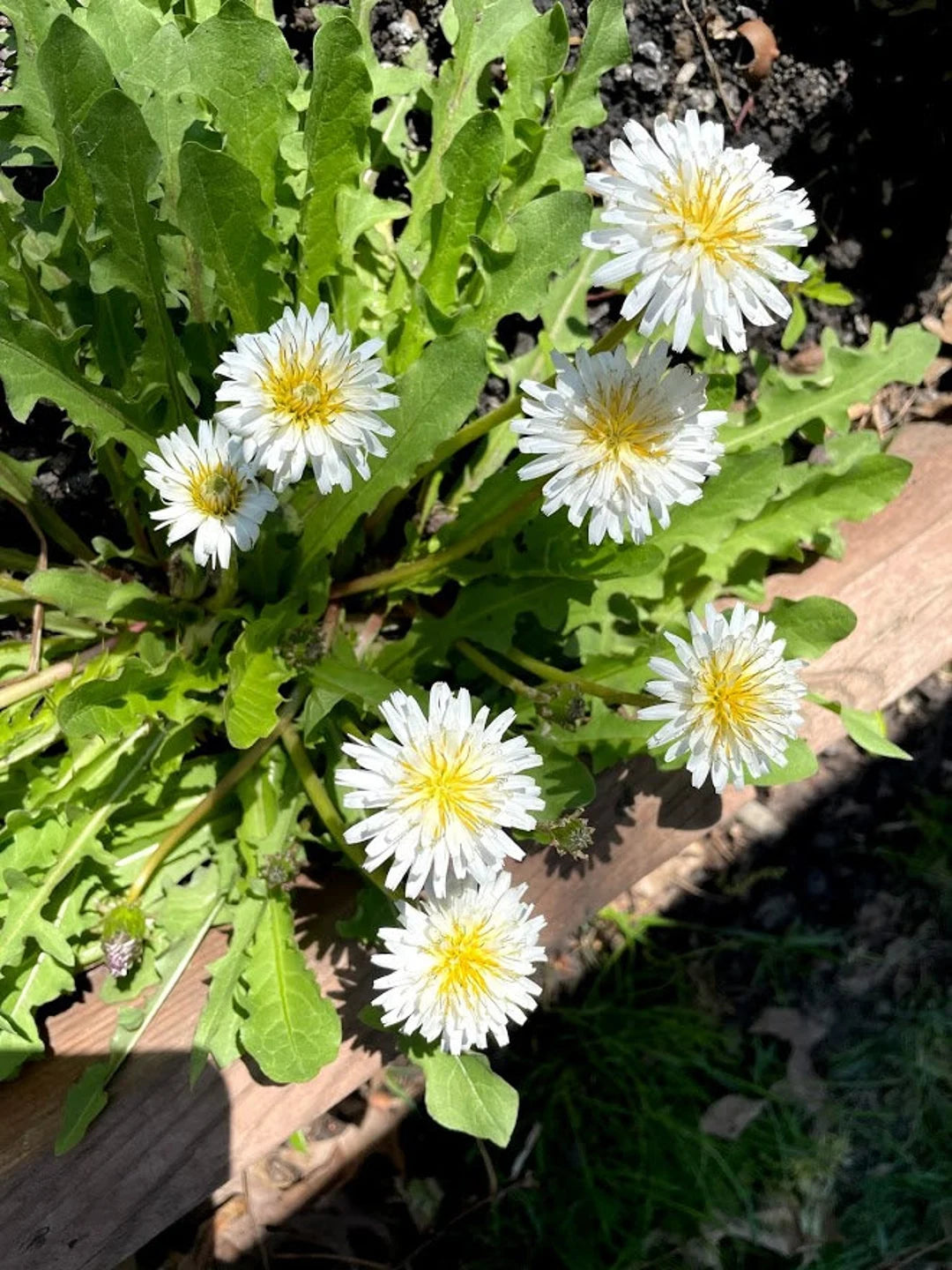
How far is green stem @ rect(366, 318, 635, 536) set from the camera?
1.60 metres

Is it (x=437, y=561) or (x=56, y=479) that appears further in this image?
(x=56, y=479)

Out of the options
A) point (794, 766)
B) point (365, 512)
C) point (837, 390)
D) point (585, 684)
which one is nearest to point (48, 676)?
point (365, 512)

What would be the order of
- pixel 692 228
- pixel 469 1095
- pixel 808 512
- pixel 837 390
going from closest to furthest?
pixel 692 228
pixel 469 1095
pixel 808 512
pixel 837 390

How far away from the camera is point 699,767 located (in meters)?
1.66

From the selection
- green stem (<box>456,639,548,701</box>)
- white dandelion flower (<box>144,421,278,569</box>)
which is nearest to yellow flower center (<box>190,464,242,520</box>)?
white dandelion flower (<box>144,421,278,569</box>)

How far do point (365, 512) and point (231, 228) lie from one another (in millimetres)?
521

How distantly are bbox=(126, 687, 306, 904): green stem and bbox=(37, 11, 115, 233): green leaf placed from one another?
0.96m

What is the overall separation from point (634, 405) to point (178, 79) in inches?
38.7

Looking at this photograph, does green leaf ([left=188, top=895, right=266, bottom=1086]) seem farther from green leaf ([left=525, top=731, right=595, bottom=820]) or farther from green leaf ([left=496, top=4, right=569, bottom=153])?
green leaf ([left=496, top=4, right=569, bottom=153])

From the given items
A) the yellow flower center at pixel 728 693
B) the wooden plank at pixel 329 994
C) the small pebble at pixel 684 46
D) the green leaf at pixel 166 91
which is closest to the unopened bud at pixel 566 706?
the yellow flower center at pixel 728 693

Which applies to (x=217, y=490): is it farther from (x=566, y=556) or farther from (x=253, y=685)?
(x=566, y=556)

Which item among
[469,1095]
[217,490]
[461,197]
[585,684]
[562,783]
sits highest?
[461,197]

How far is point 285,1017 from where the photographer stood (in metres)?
1.95

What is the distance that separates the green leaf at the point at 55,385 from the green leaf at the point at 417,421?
13.2 inches
